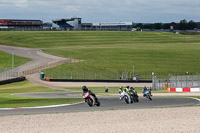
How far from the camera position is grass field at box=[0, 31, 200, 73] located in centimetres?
9312

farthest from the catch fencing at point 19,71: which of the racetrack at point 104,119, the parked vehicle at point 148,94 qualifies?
the racetrack at point 104,119

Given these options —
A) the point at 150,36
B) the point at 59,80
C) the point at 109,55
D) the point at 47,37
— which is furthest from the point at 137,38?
the point at 59,80

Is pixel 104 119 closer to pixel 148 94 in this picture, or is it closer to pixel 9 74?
pixel 148 94

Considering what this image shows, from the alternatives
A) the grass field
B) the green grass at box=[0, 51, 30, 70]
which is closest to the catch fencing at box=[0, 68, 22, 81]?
the grass field

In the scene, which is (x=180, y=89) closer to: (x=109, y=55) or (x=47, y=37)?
(x=109, y=55)

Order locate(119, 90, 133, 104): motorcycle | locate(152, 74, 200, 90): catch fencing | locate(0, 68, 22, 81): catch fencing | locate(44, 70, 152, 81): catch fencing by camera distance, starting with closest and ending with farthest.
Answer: locate(119, 90, 133, 104): motorcycle, locate(152, 74, 200, 90): catch fencing, locate(0, 68, 22, 81): catch fencing, locate(44, 70, 152, 81): catch fencing

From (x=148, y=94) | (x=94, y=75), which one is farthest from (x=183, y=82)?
(x=94, y=75)

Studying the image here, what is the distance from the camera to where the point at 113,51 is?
115 m

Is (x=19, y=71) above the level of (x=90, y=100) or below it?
above

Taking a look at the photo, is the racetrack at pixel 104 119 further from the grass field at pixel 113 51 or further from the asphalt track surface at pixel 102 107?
the grass field at pixel 113 51

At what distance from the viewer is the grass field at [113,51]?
93125 millimetres

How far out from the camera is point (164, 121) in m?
22.6

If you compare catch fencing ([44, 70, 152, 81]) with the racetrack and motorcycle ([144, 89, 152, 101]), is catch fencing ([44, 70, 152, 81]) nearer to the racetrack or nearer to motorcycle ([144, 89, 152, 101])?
motorcycle ([144, 89, 152, 101])

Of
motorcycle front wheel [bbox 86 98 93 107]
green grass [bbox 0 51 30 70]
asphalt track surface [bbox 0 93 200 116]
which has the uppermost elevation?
green grass [bbox 0 51 30 70]
